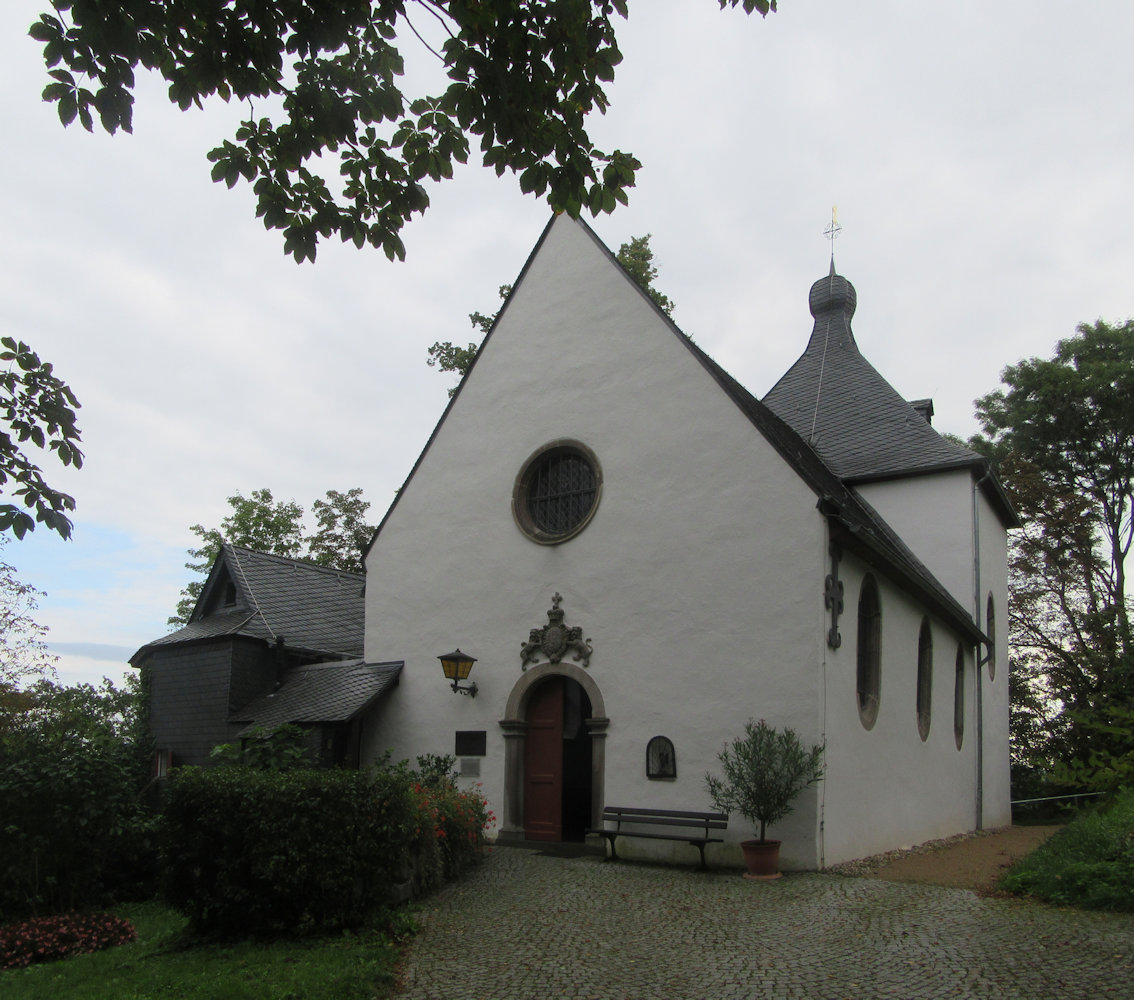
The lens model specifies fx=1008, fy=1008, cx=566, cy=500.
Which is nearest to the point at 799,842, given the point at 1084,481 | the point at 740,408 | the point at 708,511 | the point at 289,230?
the point at 708,511

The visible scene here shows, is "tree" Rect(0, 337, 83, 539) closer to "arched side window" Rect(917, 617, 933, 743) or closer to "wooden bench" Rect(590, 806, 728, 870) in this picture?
"wooden bench" Rect(590, 806, 728, 870)

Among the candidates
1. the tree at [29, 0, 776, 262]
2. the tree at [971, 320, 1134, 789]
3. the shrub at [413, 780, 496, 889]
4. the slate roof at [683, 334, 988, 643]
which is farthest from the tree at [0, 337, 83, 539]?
the tree at [971, 320, 1134, 789]

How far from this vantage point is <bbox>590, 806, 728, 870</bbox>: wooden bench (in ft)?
36.7

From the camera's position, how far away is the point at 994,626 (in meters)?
21.1

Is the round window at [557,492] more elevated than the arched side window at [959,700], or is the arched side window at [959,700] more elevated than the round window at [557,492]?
the round window at [557,492]

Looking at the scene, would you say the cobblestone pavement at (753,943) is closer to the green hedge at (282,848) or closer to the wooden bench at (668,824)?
the green hedge at (282,848)

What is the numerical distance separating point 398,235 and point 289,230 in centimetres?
66

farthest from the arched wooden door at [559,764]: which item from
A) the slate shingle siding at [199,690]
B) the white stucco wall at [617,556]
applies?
the slate shingle siding at [199,690]

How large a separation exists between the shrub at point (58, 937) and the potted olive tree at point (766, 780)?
252 inches

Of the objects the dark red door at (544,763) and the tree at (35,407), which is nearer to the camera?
the tree at (35,407)

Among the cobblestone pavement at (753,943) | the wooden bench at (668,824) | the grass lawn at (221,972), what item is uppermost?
the wooden bench at (668,824)

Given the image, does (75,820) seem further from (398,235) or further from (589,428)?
(398,235)

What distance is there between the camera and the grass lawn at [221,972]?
6.60m

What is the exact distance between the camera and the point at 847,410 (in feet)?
67.8
